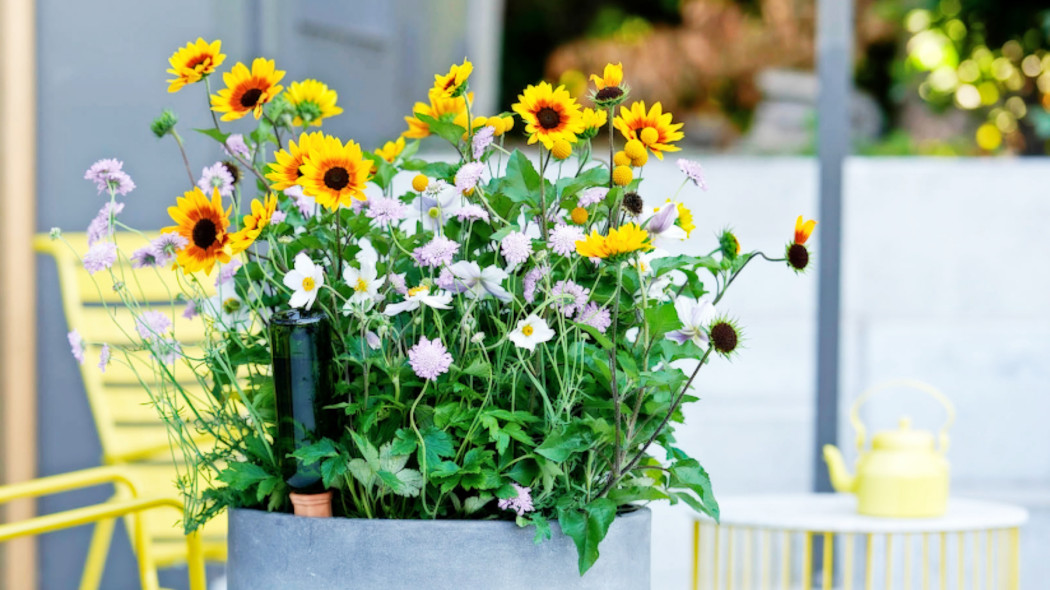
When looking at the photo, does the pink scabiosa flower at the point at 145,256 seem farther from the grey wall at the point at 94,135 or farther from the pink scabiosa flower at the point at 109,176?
the grey wall at the point at 94,135

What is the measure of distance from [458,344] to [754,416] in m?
1.91

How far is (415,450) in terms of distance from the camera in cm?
66

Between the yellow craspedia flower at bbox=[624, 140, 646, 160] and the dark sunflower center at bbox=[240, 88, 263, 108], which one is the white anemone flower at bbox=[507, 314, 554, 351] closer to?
the yellow craspedia flower at bbox=[624, 140, 646, 160]

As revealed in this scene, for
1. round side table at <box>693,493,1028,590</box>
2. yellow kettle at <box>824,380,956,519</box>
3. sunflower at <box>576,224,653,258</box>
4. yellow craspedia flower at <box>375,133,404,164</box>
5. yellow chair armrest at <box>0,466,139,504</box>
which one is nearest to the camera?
sunflower at <box>576,224,653,258</box>

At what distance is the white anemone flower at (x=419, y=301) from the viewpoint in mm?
614

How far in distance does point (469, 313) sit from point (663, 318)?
0.39 feet

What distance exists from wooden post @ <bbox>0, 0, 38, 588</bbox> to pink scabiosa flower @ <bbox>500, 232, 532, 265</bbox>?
5.38ft

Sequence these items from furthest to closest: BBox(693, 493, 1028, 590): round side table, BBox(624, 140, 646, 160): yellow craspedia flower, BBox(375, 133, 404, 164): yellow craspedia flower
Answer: BBox(693, 493, 1028, 590): round side table → BBox(375, 133, 404, 164): yellow craspedia flower → BBox(624, 140, 646, 160): yellow craspedia flower

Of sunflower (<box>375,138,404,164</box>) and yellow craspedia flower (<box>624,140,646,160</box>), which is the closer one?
yellow craspedia flower (<box>624,140,646,160</box>)

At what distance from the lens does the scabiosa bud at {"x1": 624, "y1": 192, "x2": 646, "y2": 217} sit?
2.24 feet

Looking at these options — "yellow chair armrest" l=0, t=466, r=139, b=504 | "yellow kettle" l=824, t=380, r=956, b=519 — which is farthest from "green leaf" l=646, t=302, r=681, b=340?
"yellow kettle" l=824, t=380, r=956, b=519

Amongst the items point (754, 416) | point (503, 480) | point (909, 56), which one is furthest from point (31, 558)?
point (909, 56)

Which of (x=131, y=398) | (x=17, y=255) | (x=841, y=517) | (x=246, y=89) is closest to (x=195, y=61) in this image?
(x=246, y=89)

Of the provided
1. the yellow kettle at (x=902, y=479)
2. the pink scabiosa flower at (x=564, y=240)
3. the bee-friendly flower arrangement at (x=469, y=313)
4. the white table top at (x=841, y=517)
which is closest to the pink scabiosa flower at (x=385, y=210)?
the bee-friendly flower arrangement at (x=469, y=313)
